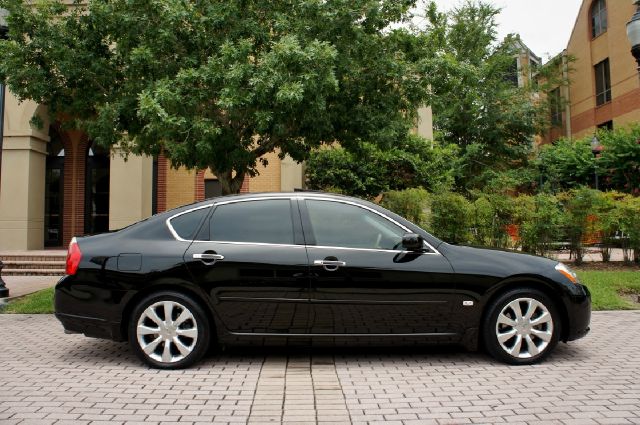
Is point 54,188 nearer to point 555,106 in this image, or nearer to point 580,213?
point 580,213

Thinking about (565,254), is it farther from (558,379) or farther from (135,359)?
(135,359)

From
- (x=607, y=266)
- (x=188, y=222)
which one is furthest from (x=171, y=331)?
(x=607, y=266)

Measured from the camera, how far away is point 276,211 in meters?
5.19

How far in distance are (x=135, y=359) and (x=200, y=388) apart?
124 centimetres

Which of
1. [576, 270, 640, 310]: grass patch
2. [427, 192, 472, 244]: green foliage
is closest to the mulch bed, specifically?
[576, 270, 640, 310]: grass patch

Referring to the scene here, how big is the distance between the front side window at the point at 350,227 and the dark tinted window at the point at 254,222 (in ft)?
0.87

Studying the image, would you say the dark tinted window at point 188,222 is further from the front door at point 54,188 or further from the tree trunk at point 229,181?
the front door at point 54,188

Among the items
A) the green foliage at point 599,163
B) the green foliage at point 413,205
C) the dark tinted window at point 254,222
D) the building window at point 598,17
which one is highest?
the building window at point 598,17

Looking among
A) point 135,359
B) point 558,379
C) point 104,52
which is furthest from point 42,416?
point 104,52

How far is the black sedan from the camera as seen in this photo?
486 centimetres

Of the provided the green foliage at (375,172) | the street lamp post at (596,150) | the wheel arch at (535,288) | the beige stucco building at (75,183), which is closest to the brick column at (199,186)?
the beige stucco building at (75,183)

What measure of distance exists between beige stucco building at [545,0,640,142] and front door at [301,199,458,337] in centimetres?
2568

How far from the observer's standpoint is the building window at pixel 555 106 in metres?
34.2

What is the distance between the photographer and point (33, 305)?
804cm
